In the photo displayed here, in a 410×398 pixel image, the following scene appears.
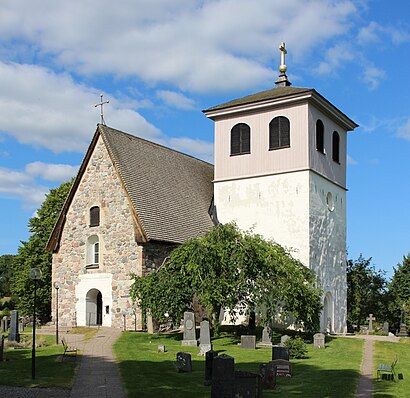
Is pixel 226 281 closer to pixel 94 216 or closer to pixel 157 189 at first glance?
pixel 157 189

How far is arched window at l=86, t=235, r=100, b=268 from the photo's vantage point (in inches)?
1222

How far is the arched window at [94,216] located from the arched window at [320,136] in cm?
1166

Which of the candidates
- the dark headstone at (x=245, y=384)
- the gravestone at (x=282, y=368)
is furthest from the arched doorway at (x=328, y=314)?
the dark headstone at (x=245, y=384)

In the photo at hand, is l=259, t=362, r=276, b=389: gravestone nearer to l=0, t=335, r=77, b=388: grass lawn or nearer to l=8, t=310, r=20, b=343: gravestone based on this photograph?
l=0, t=335, r=77, b=388: grass lawn

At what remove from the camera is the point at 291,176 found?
31.3 meters

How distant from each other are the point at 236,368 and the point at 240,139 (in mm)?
17134

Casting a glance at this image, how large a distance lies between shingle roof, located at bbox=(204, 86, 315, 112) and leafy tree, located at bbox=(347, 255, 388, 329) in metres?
12.6

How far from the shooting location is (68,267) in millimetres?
31656

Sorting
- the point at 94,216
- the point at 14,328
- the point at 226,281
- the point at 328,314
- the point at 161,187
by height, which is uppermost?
the point at 161,187

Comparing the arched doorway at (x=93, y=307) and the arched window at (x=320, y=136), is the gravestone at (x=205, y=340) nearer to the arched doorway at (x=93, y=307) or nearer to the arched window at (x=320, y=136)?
the arched doorway at (x=93, y=307)

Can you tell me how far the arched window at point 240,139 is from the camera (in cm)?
3297

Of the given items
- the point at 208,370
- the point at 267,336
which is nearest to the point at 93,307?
the point at 267,336

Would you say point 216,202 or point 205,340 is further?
point 216,202

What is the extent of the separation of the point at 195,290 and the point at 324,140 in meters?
12.0
